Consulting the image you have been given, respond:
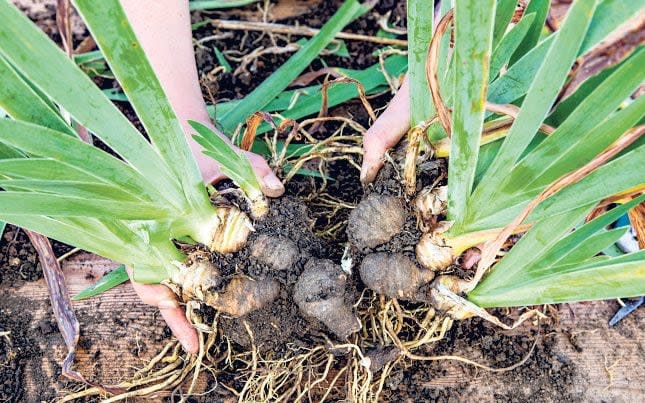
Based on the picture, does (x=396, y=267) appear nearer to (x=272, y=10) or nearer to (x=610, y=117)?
(x=610, y=117)

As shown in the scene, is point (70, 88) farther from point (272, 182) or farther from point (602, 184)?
point (602, 184)

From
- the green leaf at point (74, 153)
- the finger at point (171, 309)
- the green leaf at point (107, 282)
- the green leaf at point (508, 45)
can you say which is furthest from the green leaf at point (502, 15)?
the green leaf at point (107, 282)

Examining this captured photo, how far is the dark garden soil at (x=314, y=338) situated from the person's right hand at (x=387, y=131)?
0.03 meters

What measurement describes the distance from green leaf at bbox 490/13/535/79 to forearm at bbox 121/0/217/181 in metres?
0.49

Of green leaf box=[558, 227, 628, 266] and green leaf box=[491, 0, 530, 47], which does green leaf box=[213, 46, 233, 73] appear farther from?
green leaf box=[558, 227, 628, 266]

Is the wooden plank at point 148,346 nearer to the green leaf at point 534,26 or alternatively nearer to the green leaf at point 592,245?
the green leaf at point 592,245

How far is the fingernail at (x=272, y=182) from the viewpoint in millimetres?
998


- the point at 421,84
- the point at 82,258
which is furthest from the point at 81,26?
the point at 421,84

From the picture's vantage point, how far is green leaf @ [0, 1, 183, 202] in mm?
672

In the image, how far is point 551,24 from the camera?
86 centimetres

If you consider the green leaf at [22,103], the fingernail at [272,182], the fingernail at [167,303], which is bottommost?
the fingernail at [167,303]

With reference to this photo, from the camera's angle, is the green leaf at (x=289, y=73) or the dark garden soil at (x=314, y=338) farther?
the green leaf at (x=289, y=73)

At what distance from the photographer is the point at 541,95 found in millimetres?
681

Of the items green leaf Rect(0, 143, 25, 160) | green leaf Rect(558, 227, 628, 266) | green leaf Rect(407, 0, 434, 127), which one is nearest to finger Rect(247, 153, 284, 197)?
green leaf Rect(407, 0, 434, 127)
